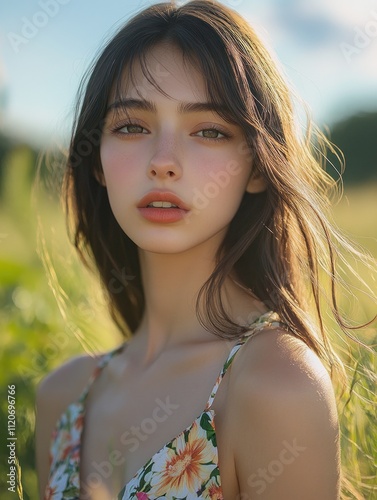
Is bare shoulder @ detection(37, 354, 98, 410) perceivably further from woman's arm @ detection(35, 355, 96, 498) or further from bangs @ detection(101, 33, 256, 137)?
bangs @ detection(101, 33, 256, 137)

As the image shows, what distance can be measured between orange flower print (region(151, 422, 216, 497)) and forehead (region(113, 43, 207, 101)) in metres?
0.87

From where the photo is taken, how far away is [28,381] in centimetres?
332

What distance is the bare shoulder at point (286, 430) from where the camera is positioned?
1.84m

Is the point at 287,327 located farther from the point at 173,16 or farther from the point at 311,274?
the point at 173,16

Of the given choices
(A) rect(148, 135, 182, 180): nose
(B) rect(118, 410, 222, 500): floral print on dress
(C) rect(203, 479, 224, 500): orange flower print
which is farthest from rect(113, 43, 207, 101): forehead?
(C) rect(203, 479, 224, 500): orange flower print

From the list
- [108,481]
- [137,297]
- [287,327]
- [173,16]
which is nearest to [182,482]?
[108,481]

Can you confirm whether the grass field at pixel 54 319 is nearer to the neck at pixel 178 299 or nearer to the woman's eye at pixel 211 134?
the neck at pixel 178 299

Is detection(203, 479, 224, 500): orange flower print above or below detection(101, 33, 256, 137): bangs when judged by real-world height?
below

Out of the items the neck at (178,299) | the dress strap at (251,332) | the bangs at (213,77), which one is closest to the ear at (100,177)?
the neck at (178,299)

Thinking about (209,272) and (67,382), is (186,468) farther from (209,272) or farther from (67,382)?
(67,382)

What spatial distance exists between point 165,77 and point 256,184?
395mm

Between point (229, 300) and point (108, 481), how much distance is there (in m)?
0.61

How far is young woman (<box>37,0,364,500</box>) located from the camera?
1.90 meters

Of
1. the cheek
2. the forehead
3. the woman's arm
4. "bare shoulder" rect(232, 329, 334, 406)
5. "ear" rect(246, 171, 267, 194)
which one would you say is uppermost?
the forehead
